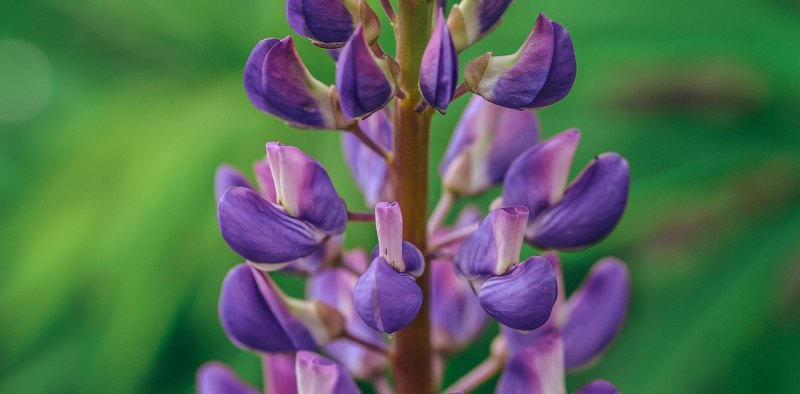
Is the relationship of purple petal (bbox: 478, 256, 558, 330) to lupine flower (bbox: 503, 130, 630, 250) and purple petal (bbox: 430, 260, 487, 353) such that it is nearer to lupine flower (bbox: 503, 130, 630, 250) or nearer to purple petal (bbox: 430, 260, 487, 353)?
lupine flower (bbox: 503, 130, 630, 250)

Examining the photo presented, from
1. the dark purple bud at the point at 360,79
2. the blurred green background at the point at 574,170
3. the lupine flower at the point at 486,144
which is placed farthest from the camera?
the blurred green background at the point at 574,170

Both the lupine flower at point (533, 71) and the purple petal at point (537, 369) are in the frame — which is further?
the purple petal at point (537, 369)

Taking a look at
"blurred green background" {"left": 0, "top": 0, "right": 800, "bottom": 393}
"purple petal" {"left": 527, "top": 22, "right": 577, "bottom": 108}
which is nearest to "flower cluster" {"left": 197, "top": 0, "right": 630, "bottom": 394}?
"purple petal" {"left": 527, "top": 22, "right": 577, "bottom": 108}

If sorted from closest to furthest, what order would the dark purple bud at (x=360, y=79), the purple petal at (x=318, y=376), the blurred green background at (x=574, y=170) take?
1. the dark purple bud at (x=360, y=79)
2. the purple petal at (x=318, y=376)
3. the blurred green background at (x=574, y=170)

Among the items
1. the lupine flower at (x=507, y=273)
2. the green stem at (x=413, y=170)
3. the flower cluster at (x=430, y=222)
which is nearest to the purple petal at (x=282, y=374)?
the flower cluster at (x=430, y=222)

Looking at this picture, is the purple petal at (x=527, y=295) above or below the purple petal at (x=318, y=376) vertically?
above

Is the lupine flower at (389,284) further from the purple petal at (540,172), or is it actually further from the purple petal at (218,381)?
the purple petal at (218,381)
